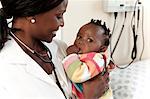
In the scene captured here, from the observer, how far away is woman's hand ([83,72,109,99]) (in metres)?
1.14

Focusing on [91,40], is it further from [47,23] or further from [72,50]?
[47,23]

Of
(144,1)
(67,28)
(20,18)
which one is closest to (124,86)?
(67,28)

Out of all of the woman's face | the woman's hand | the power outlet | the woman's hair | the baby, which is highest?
the woman's hair

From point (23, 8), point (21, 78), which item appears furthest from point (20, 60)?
point (23, 8)

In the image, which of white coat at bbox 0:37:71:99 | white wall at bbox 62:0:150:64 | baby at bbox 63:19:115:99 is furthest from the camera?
white wall at bbox 62:0:150:64

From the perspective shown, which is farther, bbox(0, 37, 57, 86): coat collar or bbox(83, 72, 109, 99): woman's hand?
bbox(83, 72, 109, 99): woman's hand

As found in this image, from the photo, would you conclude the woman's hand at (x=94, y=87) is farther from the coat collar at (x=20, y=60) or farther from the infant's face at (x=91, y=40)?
the coat collar at (x=20, y=60)

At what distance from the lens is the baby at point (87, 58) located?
114 centimetres

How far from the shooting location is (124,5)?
1.74 meters

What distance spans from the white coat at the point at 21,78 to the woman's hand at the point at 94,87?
21cm

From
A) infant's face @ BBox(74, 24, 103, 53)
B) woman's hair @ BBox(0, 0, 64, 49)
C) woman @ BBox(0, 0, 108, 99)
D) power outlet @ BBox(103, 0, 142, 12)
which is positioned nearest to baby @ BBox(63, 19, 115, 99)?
infant's face @ BBox(74, 24, 103, 53)

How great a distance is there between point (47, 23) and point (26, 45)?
11 centimetres

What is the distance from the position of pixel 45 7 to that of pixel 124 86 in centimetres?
79

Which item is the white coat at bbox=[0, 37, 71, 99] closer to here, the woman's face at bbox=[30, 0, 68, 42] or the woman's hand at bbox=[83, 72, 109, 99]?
the woman's face at bbox=[30, 0, 68, 42]
